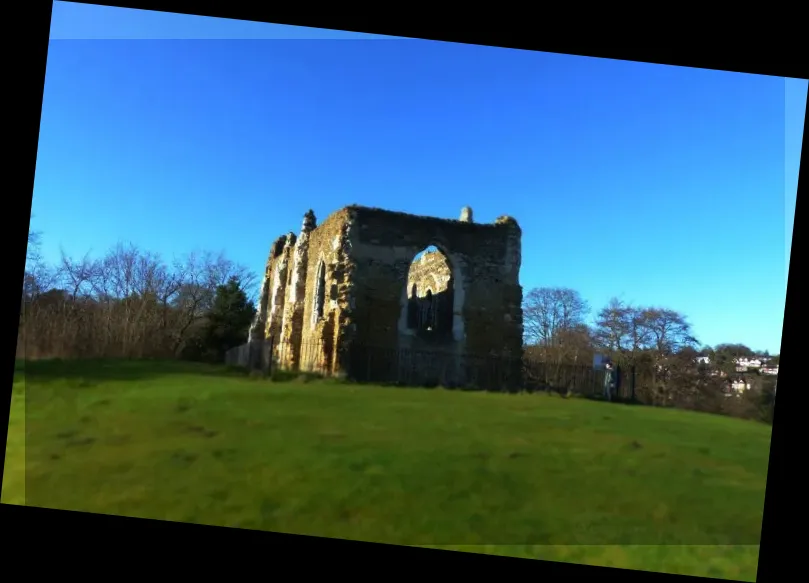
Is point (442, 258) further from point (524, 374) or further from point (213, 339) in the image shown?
point (213, 339)

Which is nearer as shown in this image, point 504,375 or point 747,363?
point 747,363

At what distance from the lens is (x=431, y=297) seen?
463 inches

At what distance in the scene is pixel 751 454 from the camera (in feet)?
21.5

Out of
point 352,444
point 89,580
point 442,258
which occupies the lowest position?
point 89,580

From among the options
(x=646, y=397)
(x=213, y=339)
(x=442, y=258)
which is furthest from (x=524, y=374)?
(x=213, y=339)

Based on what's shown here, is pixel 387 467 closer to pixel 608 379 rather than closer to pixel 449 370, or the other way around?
pixel 449 370

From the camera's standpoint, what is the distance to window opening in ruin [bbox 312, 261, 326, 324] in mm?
10375

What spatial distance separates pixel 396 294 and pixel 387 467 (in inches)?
182

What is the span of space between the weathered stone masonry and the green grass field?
2.45 m

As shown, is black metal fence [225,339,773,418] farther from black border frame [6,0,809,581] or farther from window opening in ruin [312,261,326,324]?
black border frame [6,0,809,581]

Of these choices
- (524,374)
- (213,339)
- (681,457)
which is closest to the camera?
(681,457)

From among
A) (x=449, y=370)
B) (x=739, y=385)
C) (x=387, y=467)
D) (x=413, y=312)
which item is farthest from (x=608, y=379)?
(x=387, y=467)

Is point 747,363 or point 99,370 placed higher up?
point 747,363

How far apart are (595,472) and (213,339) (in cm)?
528
